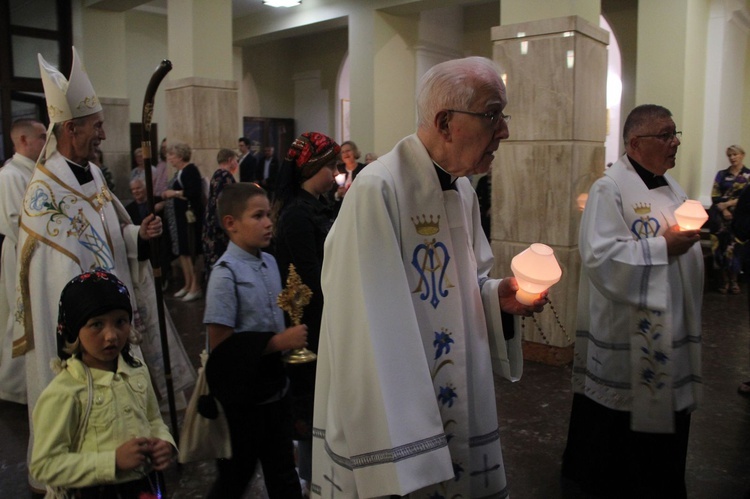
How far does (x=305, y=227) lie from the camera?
2809 mm

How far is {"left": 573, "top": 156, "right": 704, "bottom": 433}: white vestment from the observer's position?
307cm

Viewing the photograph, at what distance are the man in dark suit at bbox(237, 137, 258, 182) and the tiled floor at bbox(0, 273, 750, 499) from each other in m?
6.27

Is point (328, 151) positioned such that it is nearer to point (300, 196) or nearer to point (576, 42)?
point (300, 196)

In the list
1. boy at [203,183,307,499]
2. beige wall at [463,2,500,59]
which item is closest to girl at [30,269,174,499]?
boy at [203,183,307,499]

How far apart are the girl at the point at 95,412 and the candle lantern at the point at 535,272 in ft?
3.72

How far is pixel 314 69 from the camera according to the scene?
1609 cm

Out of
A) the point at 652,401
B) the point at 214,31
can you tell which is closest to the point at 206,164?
the point at 214,31

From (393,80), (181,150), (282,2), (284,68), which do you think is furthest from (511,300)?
(284,68)

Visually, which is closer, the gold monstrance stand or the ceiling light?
the gold monstrance stand

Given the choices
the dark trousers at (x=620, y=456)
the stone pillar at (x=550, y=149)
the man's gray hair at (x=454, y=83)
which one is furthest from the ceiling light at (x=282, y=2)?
the man's gray hair at (x=454, y=83)

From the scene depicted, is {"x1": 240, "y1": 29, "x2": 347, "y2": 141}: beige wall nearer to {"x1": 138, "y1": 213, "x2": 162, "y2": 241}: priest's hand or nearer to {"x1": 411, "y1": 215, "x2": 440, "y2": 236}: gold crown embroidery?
{"x1": 138, "y1": 213, "x2": 162, "y2": 241}: priest's hand

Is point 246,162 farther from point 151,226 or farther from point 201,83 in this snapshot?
point 151,226

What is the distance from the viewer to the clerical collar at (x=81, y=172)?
3346 mm

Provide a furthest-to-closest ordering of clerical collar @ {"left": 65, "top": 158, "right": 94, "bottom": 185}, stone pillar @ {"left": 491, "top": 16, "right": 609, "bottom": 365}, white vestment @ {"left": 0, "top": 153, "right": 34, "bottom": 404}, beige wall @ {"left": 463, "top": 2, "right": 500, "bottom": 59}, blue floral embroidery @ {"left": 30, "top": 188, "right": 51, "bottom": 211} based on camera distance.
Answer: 1. beige wall @ {"left": 463, "top": 2, "right": 500, "bottom": 59}
2. stone pillar @ {"left": 491, "top": 16, "right": 609, "bottom": 365}
3. white vestment @ {"left": 0, "top": 153, "right": 34, "bottom": 404}
4. clerical collar @ {"left": 65, "top": 158, "right": 94, "bottom": 185}
5. blue floral embroidery @ {"left": 30, "top": 188, "right": 51, "bottom": 211}
